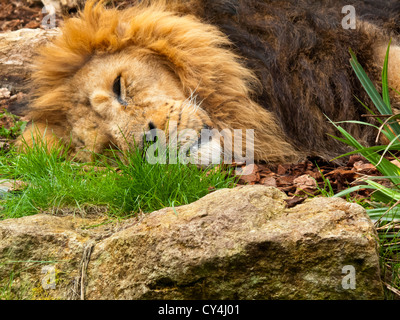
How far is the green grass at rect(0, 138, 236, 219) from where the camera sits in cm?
271

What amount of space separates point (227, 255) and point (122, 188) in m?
1.01

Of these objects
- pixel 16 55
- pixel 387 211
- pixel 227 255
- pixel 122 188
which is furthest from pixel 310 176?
pixel 16 55

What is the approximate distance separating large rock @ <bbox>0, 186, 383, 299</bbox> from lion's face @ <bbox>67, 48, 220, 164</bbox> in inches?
37.9

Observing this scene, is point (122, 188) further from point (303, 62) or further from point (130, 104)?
point (303, 62)

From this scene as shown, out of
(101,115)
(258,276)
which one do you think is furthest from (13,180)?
(258,276)

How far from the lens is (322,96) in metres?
3.53

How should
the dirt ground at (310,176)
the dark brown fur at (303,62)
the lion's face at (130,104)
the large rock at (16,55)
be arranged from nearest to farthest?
the dirt ground at (310,176) < the lion's face at (130,104) < the dark brown fur at (303,62) < the large rock at (16,55)

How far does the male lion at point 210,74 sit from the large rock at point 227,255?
1.09 m

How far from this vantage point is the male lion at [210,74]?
3.35 meters

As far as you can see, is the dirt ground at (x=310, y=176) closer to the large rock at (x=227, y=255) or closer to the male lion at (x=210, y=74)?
the male lion at (x=210, y=74)

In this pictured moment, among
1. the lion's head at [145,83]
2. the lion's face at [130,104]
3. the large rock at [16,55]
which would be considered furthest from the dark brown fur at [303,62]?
the large rock at [16,55]

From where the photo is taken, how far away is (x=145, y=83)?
3.31 metres

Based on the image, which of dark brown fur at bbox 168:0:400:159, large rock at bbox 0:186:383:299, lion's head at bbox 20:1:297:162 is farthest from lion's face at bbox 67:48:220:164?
large rock at bbox 0:186:383:299

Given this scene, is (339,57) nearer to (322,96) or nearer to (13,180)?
(322,96)
